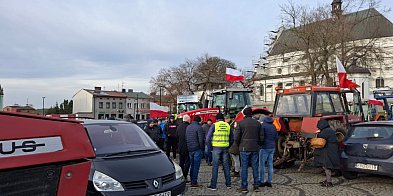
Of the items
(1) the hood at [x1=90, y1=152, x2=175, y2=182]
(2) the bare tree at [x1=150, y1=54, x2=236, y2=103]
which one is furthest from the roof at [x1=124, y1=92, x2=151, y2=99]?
(1) the hood at [x1=90, y1=152, x2=175, y2=182]

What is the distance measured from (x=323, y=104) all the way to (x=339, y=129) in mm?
1017

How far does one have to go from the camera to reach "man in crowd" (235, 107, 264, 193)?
26.0ft

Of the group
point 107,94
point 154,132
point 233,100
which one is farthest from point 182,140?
point 107,94

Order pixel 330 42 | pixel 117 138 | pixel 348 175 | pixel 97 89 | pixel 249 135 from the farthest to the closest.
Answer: pixel 97 89 → pixel 330 42 → pixel 348 175 → pixel 249 135 → pixel 117 138

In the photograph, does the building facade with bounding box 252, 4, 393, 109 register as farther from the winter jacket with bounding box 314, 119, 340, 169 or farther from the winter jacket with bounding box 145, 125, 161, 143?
the winter jacket with bounding box 314, 119, 340, 169

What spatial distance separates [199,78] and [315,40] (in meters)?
33.2

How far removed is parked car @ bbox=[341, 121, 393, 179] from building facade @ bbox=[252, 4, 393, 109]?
1061 centimetres

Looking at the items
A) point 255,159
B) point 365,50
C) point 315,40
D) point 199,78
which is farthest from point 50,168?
point 199,78

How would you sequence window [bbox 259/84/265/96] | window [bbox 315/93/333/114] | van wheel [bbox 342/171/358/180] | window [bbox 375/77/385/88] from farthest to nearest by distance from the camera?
window [bbox 259/84/265/96]
window [bbox 375/77/385/88]
window [bbox 315/93/333/114]
van wheel [bbox 342/171/358/180]

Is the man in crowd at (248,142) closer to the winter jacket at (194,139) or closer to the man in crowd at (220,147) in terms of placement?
the man in crowd at (220,147)

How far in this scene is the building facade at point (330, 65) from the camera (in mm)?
32719

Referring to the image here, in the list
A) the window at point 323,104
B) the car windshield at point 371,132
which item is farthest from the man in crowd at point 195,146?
the window at point 323,104

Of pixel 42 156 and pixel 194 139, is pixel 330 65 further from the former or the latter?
pixel 42 156

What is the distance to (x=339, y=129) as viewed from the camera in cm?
987
